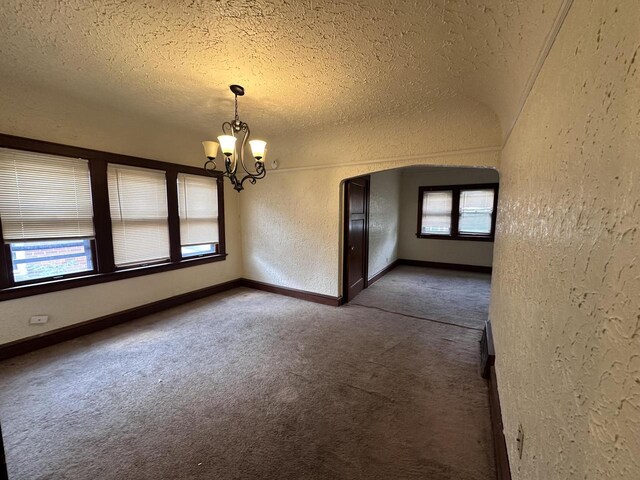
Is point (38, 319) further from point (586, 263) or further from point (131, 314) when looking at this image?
point (586, 263)

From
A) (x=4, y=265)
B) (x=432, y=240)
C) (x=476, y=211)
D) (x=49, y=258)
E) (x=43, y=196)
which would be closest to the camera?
(x=4, y=265)

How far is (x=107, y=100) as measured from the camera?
2734 mm

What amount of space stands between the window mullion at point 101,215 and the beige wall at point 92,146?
0.23 metres

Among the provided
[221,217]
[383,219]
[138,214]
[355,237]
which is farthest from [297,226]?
[383,219]

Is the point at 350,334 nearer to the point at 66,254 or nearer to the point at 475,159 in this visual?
the point at 475,159

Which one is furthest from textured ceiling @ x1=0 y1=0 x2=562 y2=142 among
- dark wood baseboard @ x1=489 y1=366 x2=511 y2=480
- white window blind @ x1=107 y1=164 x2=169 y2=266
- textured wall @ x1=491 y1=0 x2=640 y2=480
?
dark wood baseboard @ x1=489 y1=366 x2=511 y2=480

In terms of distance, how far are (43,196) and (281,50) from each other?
2.82 m

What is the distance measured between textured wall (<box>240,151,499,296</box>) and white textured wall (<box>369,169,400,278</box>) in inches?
53.5

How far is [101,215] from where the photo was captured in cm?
308

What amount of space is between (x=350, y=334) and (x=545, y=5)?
2972 mm

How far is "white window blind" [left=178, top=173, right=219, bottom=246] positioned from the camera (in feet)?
13.0

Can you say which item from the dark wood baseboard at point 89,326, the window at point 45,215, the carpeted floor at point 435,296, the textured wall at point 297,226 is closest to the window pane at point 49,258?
the window at point 45,215

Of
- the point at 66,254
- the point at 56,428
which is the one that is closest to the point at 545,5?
Result: the point at 56,428

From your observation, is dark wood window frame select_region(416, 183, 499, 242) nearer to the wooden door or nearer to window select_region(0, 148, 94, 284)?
the wooden door
